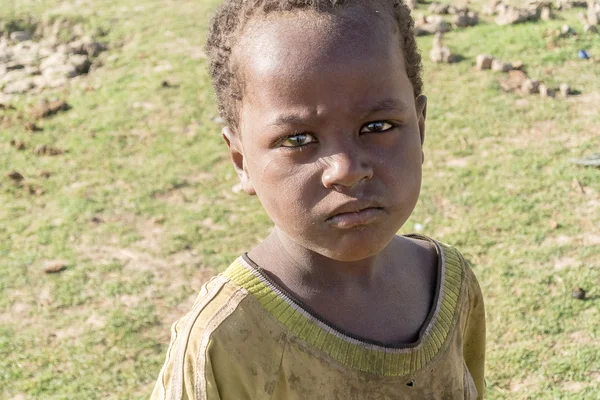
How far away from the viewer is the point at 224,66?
1.79m

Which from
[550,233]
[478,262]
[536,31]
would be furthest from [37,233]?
[536,31]

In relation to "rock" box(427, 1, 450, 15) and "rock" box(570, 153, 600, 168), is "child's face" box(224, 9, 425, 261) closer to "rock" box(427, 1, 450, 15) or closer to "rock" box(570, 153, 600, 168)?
"rock" box(570, 153, 600, 168)

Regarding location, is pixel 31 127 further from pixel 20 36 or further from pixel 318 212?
pixel 318 212

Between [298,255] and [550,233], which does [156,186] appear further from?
[298,255]

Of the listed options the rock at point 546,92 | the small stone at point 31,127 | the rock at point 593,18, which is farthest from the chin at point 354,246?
the rock at point 593,18

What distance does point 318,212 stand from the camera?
1620mm

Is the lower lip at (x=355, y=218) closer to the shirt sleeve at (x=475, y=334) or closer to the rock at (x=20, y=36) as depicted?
the shirt sleeve at (x=475, y=334)

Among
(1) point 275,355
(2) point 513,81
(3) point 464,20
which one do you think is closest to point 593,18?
(3) point 464,20

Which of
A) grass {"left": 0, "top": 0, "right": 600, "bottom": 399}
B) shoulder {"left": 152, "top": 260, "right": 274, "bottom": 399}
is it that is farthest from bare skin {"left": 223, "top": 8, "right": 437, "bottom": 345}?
grass {"left": 0, "top": 0, "right": 600, "bottom": 399}

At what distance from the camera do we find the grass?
3913 millimetres

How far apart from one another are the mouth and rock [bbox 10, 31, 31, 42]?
8.68 m

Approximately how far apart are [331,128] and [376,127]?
12 centimetres

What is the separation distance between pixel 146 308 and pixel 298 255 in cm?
266

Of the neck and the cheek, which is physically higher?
the cheek
